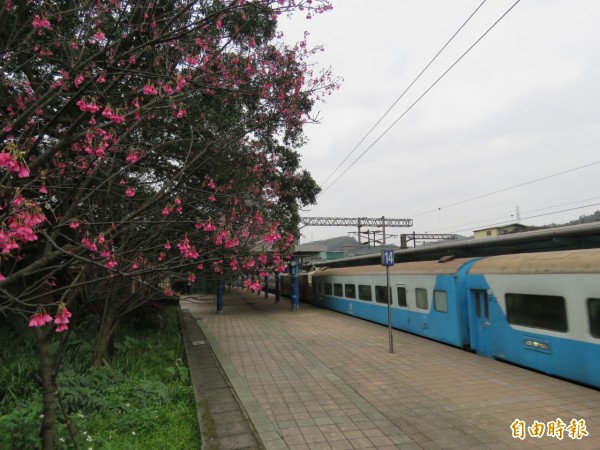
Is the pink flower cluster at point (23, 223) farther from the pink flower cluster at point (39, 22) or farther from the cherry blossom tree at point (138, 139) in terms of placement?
the pink flower cluster at point (39, 22)

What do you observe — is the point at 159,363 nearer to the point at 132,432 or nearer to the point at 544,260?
the point at 132,432

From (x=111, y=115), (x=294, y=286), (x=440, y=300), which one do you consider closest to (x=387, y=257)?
(x=440, y=300)

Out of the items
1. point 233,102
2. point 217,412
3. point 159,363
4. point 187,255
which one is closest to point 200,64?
point 187,255

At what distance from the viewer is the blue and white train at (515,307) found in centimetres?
672

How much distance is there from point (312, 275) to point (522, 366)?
16964 mm

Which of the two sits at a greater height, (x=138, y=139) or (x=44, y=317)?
(x=138, y=139)

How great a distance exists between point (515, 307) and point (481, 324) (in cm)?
126

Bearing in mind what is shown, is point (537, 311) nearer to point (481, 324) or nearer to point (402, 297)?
point (481, 324)

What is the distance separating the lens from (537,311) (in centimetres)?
762

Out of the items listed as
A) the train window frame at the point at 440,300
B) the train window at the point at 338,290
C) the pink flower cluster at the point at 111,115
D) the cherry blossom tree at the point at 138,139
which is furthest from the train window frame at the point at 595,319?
the train window at the point at 338,290

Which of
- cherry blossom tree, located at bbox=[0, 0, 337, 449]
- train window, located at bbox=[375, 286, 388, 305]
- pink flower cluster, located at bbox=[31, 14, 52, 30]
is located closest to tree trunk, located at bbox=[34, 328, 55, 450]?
cherry blossom tree, located at bbox=[0, 0, 337, 449]

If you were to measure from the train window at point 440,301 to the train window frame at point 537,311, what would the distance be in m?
2.16

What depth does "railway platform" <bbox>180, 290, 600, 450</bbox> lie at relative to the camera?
4789 millimetres

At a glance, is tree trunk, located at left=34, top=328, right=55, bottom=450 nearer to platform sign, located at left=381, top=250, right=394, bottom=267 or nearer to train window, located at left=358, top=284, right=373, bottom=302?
platform sign, located at left=381, top=250, right=394, bottom=267
